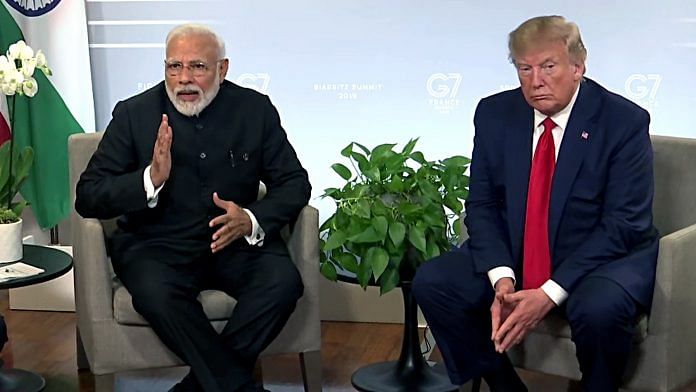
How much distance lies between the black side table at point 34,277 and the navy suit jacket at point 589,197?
1.23 metres

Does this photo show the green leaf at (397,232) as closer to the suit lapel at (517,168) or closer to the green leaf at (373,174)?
the green leaf at (373,174)

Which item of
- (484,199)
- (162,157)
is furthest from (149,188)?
(484,199)

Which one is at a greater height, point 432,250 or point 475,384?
point 432,250

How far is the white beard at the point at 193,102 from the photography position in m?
3.36

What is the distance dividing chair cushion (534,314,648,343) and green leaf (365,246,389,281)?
54 cm

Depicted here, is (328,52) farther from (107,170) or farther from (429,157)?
(107,170)

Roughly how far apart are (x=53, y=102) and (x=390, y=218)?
1.69 metres

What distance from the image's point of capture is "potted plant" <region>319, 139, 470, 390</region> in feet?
11.0

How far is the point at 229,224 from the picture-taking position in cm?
325

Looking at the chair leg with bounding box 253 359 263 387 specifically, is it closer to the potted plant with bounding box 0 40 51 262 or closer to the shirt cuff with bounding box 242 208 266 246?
the shirt cuff with bounding box 242 208 266 246

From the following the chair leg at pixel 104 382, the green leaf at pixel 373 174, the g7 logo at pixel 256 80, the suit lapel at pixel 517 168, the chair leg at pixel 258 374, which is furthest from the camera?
the g7 logo at pixel 256 80

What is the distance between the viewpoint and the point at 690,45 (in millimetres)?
4129

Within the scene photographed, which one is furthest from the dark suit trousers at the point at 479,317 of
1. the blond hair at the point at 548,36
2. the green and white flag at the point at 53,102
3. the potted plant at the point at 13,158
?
the green and white flag at the point at 53,102

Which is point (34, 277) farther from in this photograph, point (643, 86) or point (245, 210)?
point (643, 86)
